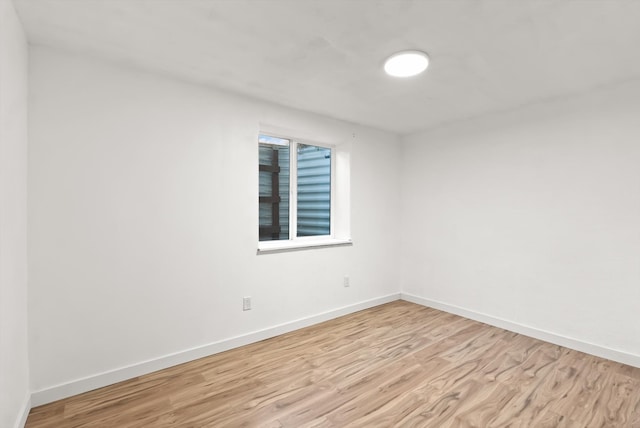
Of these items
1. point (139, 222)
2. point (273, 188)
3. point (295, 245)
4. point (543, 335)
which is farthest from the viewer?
point (273, 188)

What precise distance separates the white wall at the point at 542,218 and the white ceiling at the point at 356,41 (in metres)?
0.40

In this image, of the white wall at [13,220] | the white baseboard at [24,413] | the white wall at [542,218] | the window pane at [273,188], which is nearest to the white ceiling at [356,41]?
the white wall at [13,220]

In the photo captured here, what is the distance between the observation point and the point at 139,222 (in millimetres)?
2311

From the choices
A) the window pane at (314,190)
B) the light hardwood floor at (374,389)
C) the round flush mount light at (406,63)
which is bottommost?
the light hardwood floor at (374,389)

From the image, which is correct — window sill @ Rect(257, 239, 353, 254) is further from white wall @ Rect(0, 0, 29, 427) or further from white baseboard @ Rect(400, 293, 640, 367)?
white wall @ Rect(0, 0, 29, 427)

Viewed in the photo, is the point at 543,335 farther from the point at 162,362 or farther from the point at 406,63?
the point at 162,362

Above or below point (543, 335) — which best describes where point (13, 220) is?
above

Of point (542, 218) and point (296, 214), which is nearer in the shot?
point (542, 218)

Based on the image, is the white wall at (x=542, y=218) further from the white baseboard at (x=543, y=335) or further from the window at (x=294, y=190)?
the window at (x=294, y=190)

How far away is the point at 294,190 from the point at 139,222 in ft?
5.39

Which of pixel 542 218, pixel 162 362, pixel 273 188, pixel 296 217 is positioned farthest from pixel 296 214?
pixel 542 218

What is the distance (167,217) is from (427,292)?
324cm

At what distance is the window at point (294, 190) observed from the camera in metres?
3.37

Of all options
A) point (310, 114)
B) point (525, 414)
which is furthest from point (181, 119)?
point (525, 414)
